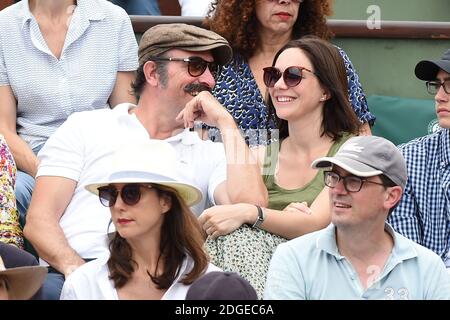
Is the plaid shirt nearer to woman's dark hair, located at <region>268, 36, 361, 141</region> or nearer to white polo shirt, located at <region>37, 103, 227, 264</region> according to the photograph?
woman's dark hair, located at <region>268, 36, 361, 141</region>

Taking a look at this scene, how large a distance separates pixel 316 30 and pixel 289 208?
142 cm

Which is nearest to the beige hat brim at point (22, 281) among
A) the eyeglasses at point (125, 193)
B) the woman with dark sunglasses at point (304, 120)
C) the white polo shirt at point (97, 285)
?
the white polo shirt at point (97, 285)

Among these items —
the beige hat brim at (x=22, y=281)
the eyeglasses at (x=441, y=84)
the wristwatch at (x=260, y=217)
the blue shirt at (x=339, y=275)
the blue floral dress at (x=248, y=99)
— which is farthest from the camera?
the blue floral dress at (x=248, y=99)

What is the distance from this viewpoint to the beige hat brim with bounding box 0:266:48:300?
4578mm

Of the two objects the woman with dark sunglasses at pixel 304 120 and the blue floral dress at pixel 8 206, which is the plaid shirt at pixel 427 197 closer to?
the woman with dark sunglasses at pixel 304 120

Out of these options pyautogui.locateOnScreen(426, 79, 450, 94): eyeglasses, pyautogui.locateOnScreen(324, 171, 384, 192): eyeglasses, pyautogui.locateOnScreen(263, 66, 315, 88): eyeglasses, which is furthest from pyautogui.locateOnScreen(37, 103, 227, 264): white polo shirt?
pyautogui.locateOnScreen(426, 79, 450, 94): eyeglasses

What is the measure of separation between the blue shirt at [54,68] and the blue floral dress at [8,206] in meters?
0.72

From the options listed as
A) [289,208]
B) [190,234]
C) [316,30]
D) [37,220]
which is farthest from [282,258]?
[316,30]

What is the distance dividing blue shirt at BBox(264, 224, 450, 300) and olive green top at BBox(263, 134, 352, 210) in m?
0.90

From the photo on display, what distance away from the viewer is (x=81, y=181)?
583 centimetres

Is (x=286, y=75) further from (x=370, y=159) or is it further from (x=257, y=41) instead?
(x=370, y=159)

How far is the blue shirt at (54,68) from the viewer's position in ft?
21.3

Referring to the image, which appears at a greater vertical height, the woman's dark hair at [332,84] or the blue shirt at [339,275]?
the woman's dark hair at [332,84]
